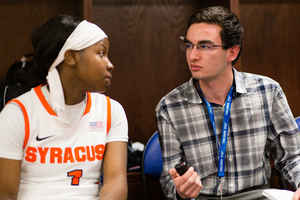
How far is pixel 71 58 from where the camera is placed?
1.53m

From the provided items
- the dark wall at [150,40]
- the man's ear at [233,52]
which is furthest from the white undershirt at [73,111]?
the dark wall at [150,40]

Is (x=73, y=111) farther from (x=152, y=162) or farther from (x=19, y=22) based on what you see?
(x=19, y=22)

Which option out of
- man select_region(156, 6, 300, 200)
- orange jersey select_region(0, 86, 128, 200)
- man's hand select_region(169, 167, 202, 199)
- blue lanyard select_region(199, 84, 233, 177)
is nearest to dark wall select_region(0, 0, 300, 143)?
man select_region(156, 6, 300, 200)

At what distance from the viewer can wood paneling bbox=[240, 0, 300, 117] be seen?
2971 millimetres

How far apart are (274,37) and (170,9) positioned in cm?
96

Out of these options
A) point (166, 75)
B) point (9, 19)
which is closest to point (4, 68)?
point (9, 19)

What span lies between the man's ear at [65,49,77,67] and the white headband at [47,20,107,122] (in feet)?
0.05

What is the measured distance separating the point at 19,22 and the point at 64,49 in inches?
62.3

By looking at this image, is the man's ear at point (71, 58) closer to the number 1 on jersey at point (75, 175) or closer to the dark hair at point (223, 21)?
the number 1 on jersey at point (75, 175)

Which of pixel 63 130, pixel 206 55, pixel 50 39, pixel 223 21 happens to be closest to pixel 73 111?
pixel 63 130

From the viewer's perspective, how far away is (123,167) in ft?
5.30

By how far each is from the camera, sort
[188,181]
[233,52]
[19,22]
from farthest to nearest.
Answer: [19,22], [233,52], [188,181]

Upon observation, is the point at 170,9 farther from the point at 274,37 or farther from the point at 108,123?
the point at 108,123

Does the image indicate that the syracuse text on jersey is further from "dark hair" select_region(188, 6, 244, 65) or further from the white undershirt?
"dark hair" select_region(188, 6, 244, 65)
